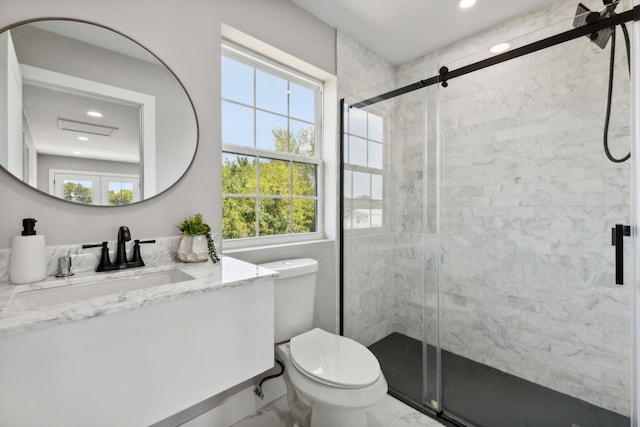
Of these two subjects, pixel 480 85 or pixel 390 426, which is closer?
pixel 390 426

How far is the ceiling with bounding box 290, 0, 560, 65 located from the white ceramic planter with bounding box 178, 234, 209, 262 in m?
1.64

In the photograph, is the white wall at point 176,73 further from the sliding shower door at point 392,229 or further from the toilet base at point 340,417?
the toilet base at point 340,417

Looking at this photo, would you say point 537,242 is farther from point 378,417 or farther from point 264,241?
point 264,241

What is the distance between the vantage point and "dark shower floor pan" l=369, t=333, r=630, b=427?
4.81ft

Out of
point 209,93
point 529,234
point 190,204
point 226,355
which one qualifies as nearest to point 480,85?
point 529,234

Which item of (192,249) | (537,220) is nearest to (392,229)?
(537,220)

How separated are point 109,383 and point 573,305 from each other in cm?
213

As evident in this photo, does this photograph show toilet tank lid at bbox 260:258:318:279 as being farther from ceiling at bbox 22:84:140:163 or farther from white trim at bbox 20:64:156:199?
ceiling at bbox 22:84:140:163

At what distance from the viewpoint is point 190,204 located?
4.65ft

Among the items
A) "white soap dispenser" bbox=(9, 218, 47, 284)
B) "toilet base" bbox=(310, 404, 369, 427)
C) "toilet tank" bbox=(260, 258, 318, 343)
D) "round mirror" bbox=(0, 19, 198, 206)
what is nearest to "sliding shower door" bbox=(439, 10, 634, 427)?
"toilet base" bbox=(310, 404, 369, 427)

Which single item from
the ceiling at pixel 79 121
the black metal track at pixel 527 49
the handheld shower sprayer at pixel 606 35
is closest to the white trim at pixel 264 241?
the ceiling at pixel 79 121

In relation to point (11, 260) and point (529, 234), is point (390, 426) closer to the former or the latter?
point (529, 234)

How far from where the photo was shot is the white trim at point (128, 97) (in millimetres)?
1062

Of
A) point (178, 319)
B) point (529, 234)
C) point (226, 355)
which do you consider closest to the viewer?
point (178, 319)
